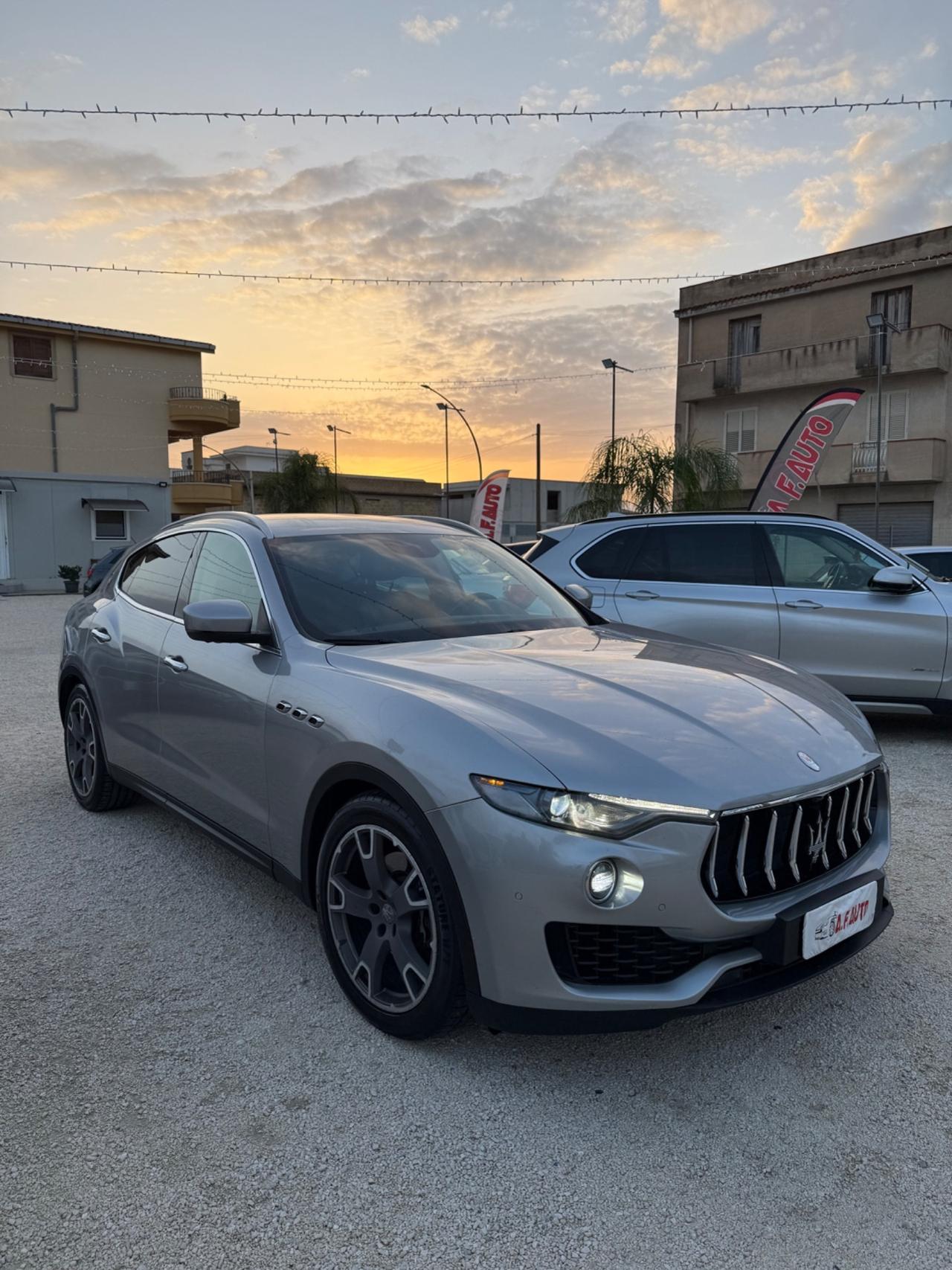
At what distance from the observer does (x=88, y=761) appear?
16.0 ft

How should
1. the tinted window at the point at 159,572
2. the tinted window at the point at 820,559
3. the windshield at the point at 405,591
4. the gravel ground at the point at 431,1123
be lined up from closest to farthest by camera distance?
1. the gravel ground at the point at 431,1123
2. the windshield at the point at 405,591
3. the tinted window at the point at 159,572
4. the tinted window at the point at 820,559

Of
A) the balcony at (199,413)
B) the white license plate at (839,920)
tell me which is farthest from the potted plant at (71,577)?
the white license plate at (839,920)

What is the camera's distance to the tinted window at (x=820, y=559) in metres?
6.68

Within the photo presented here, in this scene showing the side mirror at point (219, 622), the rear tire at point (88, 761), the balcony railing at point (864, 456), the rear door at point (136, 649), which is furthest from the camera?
the balcony railing at point (864, 456)

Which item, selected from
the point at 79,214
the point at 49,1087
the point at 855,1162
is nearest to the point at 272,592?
the point at 49,1087

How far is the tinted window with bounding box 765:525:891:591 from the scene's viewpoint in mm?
6680

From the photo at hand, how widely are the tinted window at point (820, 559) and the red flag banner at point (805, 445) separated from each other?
11991 mm

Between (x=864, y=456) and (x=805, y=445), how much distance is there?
1555 cm

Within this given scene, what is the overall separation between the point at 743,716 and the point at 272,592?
68.8 inches

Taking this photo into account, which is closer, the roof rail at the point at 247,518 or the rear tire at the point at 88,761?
the roof rail at the point at 247,518

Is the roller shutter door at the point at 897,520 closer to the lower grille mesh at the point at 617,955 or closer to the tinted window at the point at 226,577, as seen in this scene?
the tinted window at the point at 226,577

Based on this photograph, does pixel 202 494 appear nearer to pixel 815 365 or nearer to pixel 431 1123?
pixel 815 365

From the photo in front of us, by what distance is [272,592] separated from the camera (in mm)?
3434

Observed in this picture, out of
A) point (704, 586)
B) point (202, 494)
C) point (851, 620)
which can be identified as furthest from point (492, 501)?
point (851, 620)
